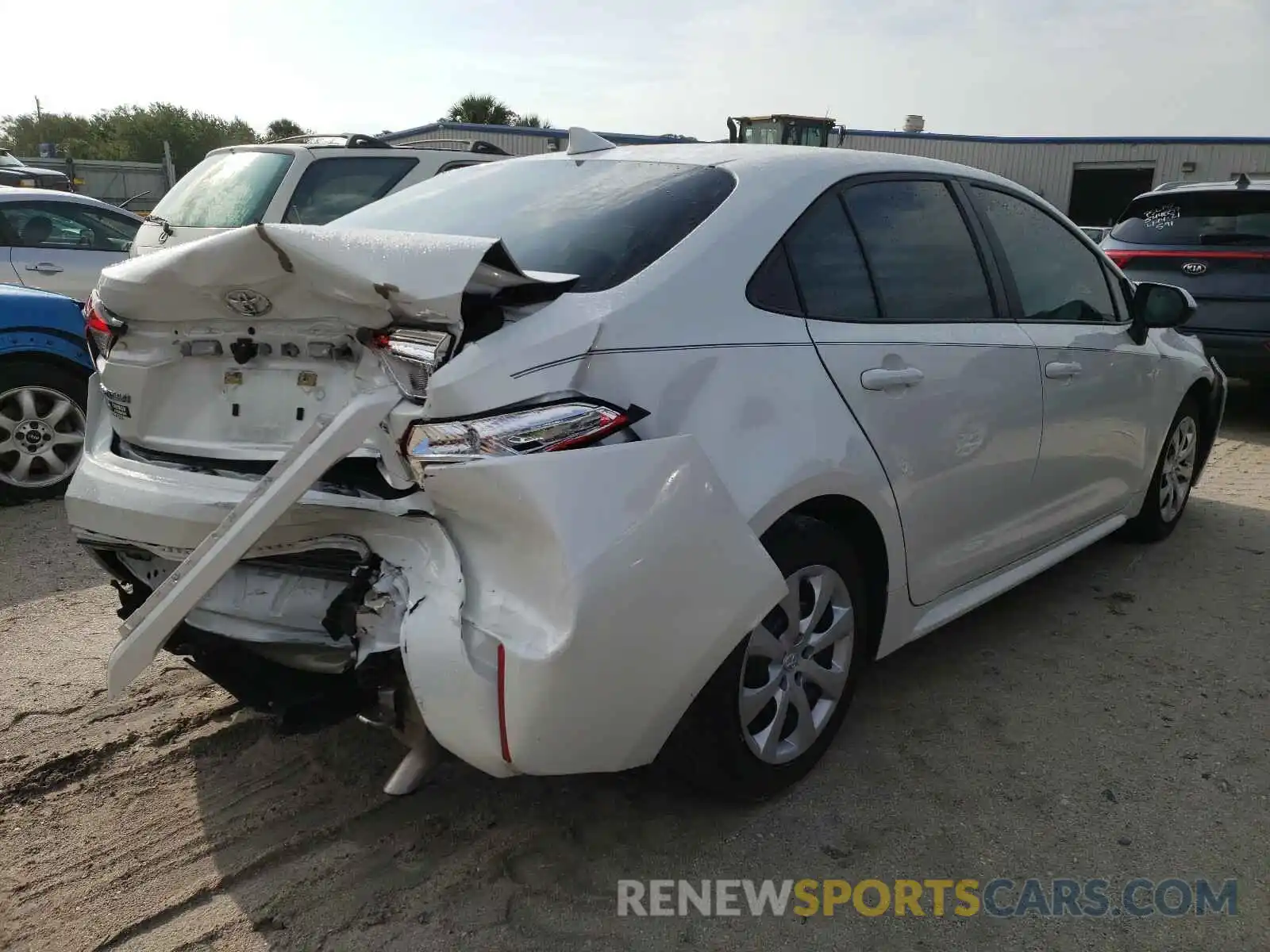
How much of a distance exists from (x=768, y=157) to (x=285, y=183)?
5.19 metres

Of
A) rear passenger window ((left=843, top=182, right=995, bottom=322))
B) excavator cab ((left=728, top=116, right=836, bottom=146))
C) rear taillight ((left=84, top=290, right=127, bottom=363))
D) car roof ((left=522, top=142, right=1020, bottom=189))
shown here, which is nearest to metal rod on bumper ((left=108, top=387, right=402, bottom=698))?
rear taillight ((left=84, top=290, right=127, bottom=363))

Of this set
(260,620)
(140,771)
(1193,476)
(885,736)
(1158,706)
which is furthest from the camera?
(1193,476)

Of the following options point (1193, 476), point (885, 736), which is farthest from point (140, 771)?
point (1193, 476)

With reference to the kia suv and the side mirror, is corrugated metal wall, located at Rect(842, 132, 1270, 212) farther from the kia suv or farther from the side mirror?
the side mirror

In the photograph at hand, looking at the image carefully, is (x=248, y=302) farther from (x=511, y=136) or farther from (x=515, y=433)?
(x=511, y=136)

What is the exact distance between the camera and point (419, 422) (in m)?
2.08

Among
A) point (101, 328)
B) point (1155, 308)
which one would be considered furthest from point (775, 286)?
point (1155, 308)

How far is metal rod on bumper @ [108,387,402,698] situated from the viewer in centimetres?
210

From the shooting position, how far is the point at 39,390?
5230 millimetres

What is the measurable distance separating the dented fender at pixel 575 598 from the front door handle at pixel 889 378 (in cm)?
73

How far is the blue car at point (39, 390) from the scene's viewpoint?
16.9 feet

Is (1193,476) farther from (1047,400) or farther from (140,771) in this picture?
(140,771)

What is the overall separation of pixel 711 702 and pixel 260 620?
3.49 ft

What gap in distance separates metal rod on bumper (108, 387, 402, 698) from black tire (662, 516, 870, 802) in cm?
96
